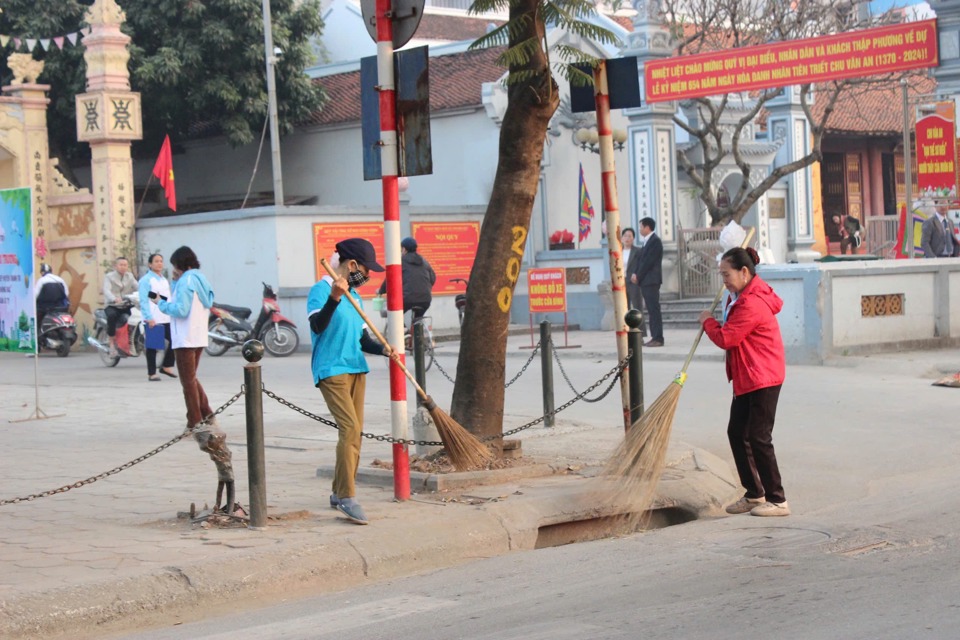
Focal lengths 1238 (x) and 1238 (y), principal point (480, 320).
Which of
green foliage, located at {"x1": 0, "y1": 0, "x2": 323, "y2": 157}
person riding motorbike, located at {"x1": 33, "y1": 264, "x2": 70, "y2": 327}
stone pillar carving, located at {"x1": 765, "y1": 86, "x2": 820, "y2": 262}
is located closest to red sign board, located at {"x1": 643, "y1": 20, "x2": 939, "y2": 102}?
stone pillar carving, located at {"x1": 765, "y1": 86, "x2": 820, "y2": 262}

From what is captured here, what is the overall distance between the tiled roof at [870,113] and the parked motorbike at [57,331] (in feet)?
65.7

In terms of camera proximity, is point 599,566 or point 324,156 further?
point 324,156

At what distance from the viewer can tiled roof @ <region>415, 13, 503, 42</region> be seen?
35.8 metres

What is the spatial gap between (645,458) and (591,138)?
17.1m

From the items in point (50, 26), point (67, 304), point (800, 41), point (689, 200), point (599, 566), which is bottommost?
point (599, 566)

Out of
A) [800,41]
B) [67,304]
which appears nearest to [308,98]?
[67,304]

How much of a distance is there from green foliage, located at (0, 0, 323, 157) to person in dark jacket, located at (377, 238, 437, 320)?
39.3ft

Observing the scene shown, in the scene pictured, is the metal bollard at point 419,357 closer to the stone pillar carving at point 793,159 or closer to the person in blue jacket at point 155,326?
the person in blue jacket at point 155,326

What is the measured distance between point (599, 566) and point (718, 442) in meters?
4.19

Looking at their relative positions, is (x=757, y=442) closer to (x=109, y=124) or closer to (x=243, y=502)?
(x=243, y=502)

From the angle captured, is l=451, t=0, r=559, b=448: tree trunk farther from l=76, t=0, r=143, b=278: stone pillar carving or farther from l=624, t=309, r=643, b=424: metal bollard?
l=76, t=0, r=143, b=278: stone pillar carving

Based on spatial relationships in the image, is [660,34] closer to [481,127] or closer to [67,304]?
[481,127]

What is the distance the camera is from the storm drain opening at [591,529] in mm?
7859

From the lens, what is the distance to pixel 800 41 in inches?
765
